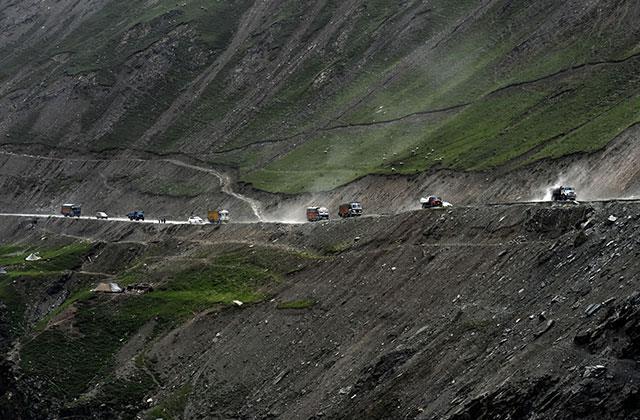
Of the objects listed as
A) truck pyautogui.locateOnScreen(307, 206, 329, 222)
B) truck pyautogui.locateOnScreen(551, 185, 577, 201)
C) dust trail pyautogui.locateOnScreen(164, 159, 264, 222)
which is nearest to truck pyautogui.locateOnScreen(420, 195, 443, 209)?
truck pyautogui.locateOnScreen(551, 185, 577, 201)

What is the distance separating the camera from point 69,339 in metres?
92.4

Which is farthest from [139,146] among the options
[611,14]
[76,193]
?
[611,14]

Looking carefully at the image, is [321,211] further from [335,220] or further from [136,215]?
[136,215]

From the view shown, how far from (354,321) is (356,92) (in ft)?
295

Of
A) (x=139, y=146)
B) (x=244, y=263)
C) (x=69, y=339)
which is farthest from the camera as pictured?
(x=139, y=146)

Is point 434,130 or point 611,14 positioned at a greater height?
point 611,14

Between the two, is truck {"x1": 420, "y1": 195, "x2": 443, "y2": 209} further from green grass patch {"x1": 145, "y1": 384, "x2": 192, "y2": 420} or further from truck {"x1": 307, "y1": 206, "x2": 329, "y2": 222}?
green grass patch {"x1": 145, "y1": 384, "x2": 192, "y2": 420}

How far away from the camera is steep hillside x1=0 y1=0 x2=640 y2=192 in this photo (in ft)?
366

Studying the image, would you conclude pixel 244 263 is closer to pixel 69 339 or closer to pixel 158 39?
pixel 69 339

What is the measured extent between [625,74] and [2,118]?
134320 millimetres

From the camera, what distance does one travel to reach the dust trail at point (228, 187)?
12679cm

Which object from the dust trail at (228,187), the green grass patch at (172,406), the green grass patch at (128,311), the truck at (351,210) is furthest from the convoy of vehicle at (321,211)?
the green grass patch at (172,406)

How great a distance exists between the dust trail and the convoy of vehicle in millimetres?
4135

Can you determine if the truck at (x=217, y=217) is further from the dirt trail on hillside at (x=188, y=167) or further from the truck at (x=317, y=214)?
the truck at (x=317, y=214)
